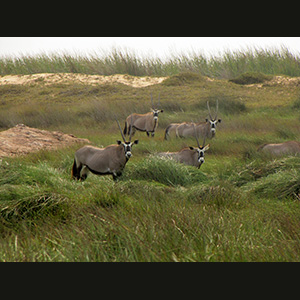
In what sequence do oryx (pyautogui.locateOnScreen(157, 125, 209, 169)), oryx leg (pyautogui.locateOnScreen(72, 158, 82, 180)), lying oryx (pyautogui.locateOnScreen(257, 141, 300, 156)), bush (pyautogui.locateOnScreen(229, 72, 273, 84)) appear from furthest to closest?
1. bush (pyautogui.locateOnScreen(229, 72, 273, 84))
2. oryx (pyautogui.locateOnScreen(157, 125, 209, 169))
3. lying oryx (pyautogui.locateOnScreen(257, 141, 300, 156))
4. oryx leg (pyautogui.locateOnScreen(72, 158, 82, 180))

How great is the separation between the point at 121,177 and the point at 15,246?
14.0ft

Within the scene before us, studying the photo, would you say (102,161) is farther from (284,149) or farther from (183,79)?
(183,79)

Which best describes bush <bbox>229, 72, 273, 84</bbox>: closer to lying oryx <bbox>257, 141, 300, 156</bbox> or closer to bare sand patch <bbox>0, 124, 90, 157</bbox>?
bare sand patch <bbox>0, 124, 90, 157</bbox>

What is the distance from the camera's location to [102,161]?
8.35 m

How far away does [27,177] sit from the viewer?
6664 millimetres

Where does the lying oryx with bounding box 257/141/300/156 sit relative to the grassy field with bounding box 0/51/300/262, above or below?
below

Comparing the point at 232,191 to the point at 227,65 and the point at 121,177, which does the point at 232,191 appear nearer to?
the point at 121,177

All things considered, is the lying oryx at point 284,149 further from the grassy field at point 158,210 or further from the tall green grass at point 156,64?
the tall green grass at point 156,64

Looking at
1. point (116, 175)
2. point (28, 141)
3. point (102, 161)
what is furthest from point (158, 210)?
point (28, 141)

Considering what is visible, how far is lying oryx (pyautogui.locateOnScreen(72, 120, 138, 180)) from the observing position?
8.29 m

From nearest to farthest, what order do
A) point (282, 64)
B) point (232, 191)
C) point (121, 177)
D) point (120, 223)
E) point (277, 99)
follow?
point (120, 223), point (232, 191), point (121, 177), point (277, 99), point (282, 64)

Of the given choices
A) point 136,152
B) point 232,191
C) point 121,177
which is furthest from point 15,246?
point 136,152

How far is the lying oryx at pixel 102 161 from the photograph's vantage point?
829 centimetres

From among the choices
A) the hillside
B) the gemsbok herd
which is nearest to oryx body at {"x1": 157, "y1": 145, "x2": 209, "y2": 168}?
the gemsbok herd
